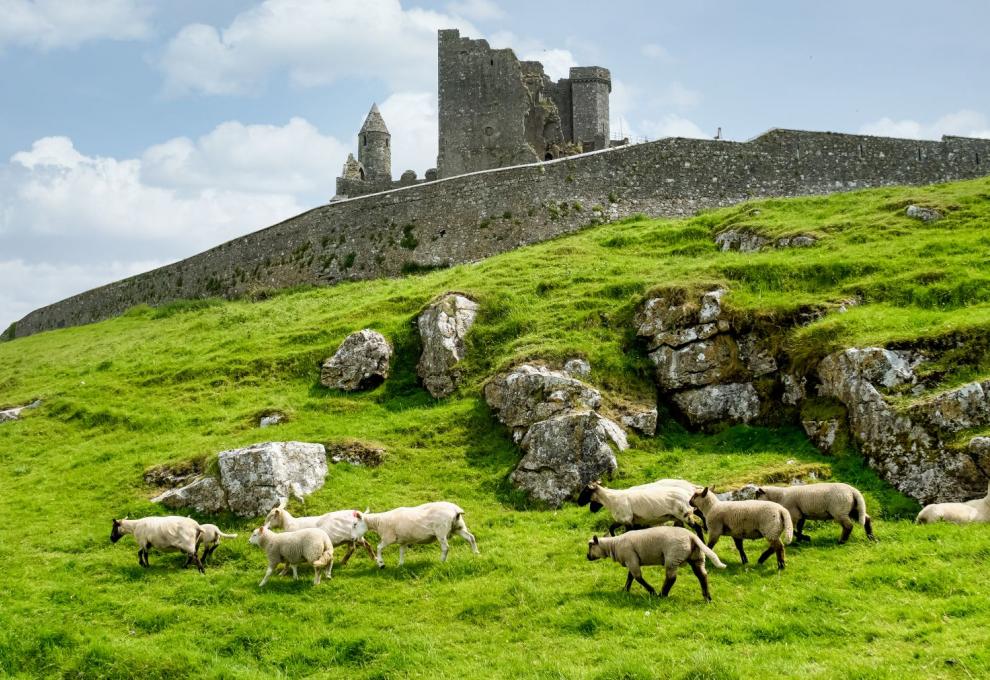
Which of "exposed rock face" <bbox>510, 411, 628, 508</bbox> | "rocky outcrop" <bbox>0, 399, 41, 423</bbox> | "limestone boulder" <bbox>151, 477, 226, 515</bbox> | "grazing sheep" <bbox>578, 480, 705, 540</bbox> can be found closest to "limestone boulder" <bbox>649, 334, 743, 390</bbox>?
"exposed rock face" <bbox>510, 411, 628, 508</bbox>

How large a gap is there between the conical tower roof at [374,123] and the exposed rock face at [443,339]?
41.6 m

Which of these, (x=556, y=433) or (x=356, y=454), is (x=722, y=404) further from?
(x=356, y=454)

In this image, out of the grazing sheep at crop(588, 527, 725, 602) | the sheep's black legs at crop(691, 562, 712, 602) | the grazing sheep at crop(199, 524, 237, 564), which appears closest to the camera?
the sheep's black legs at crop(691, 562, 712, 602)

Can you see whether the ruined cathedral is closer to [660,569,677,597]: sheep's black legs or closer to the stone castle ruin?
the stone castle ruin

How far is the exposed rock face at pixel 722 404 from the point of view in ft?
75.8

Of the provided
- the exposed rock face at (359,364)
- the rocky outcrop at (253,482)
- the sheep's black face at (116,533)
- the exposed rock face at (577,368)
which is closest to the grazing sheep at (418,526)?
the rocky outcrop at (253,482)

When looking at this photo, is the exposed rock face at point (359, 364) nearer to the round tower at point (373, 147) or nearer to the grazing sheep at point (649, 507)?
the grazing sheep at point (649, 507)

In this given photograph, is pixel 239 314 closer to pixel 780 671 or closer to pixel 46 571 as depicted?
pixel 46 571

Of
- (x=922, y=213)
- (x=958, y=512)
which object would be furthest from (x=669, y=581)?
(x=922, y=213)

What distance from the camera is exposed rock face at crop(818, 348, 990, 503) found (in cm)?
1800

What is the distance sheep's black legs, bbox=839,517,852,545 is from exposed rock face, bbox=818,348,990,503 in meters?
3.09

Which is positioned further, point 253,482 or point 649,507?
point 253,482

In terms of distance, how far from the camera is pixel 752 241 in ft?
106

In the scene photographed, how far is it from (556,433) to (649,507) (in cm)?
494
